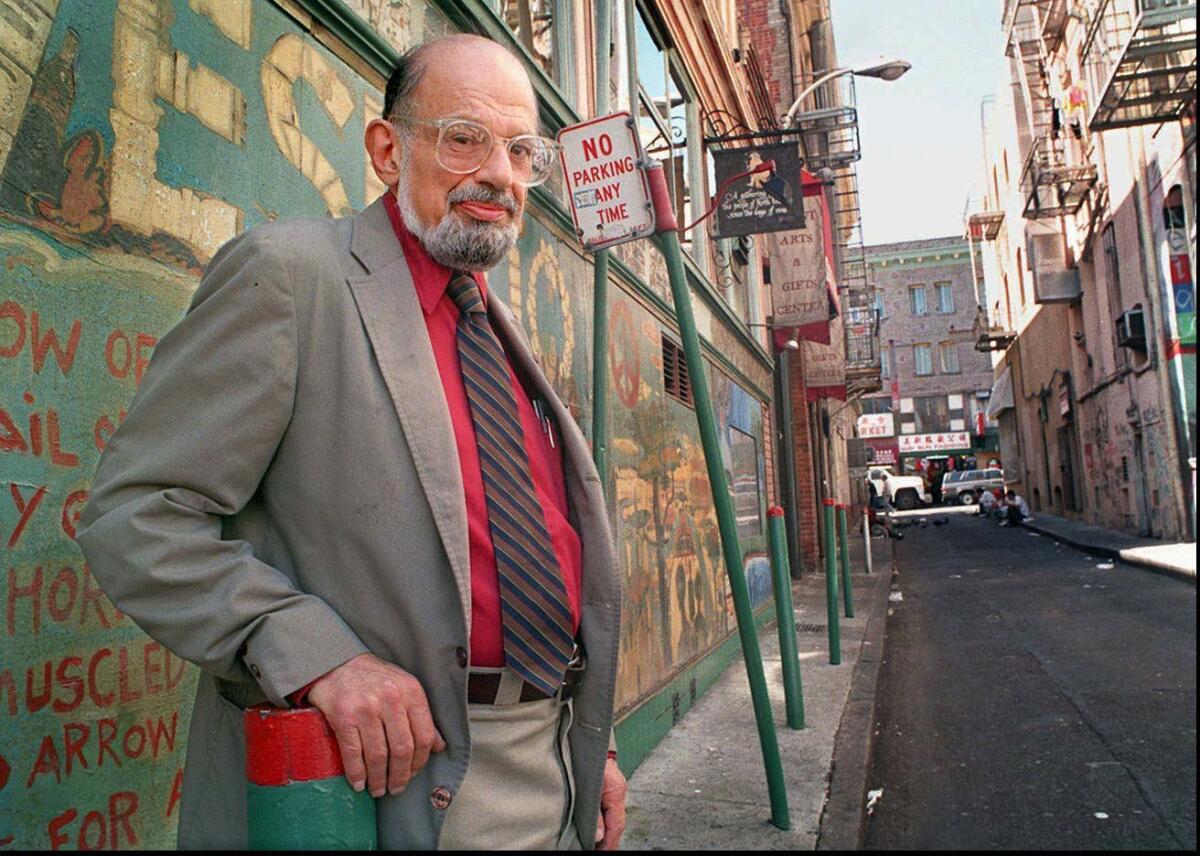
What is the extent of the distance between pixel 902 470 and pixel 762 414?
47552 millimetres

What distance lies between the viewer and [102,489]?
4.38 ft

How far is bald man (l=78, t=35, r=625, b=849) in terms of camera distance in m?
1.32

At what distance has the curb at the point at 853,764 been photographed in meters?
4.14

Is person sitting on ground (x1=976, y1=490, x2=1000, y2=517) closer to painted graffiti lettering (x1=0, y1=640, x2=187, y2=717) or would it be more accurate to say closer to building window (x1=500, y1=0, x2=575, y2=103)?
building window (x1=500, y1=0, x2=575, y2=103)

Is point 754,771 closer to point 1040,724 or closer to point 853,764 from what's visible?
point 853,764

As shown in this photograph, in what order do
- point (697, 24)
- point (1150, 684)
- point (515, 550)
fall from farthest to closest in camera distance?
1. point (697, 24)
2. point (1150, 684)
3. point (515, 550)

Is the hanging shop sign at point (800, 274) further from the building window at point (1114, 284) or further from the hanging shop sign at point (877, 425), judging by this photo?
the hanging shop sign at point (877, 425)

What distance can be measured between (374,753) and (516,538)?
1.46 feet

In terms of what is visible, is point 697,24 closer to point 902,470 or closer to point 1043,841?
point 1043,841

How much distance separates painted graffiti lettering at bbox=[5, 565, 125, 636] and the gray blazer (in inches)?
23.9

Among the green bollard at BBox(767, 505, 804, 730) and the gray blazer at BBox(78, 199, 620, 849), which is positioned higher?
the gray blazer at BBox(78, 199, 620, 849)

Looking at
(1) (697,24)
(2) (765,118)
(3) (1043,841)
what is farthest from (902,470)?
(3) (1043,841)

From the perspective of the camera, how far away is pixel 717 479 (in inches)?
158

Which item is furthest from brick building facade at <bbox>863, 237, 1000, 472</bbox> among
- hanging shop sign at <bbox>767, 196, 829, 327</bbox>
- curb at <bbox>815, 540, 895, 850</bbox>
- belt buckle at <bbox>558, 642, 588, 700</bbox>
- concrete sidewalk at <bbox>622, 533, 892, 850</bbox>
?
belt buckle at <bbox>558, 642, 588, 700</bbox>
